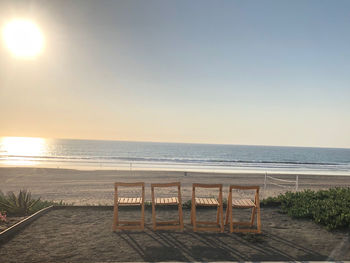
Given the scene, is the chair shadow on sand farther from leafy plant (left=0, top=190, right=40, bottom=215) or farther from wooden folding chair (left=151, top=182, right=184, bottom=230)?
leafy plant (left=0, top=190, right=40, bottom=215)

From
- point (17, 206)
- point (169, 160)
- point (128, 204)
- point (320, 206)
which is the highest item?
point (128, 204)

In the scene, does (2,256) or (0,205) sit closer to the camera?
(2,256)

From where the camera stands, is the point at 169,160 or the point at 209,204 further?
the point at 169,160

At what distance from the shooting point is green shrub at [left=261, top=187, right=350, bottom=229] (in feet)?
20.5

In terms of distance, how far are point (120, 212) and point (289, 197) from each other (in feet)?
16.6

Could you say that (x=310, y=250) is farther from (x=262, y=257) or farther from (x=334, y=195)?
(x=334, y=195)

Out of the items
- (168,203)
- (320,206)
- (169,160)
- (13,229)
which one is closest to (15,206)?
(13,229)

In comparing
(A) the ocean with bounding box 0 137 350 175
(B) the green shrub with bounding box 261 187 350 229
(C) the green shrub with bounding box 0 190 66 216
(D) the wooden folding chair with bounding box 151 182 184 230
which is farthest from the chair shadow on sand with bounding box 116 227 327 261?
(A) the ocean with bounding box 0 137 350 175

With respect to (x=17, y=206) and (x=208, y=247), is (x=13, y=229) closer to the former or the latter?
(x=17, y=206)

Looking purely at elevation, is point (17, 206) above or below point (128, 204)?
below

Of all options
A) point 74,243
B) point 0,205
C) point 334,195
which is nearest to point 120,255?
point 74,243

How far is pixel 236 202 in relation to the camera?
6.17 metres

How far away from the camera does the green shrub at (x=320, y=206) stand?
6.25m

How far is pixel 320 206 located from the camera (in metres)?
7.34
